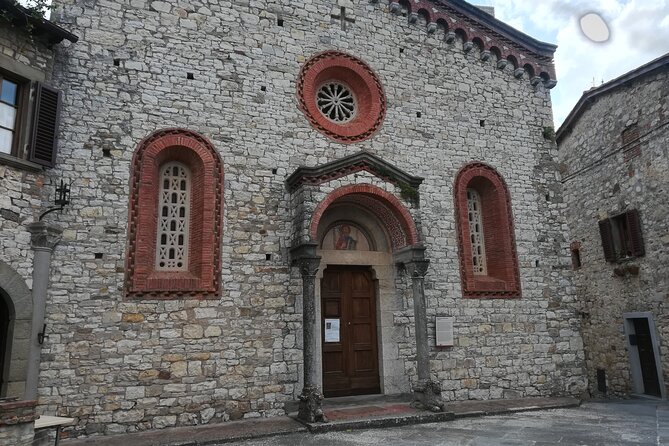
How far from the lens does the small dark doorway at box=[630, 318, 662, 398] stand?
1212cm

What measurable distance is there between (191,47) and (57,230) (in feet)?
13.2

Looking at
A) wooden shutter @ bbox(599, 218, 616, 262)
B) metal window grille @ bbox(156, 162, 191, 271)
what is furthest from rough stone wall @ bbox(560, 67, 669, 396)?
metal window grille @ bbox(156, 162, 191, 271)

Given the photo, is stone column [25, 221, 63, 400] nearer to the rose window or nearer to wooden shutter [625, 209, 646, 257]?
the rose window

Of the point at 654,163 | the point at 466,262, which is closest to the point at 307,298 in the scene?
the point at 466,262

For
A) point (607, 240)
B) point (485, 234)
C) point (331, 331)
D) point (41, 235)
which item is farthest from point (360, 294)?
point (607, 240)

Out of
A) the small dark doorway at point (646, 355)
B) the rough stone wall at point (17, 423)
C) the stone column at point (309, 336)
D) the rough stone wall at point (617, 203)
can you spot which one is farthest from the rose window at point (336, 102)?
the small dark doorway at point (646, 355)

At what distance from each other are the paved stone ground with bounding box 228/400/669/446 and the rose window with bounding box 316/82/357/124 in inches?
242

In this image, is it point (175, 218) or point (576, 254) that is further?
point (576, 254)

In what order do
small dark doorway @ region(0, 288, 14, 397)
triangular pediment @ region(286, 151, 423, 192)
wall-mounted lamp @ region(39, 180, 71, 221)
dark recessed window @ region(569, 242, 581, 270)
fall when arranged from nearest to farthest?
small dark doorway @ region(0, 288, 14, 397), wall-mounted lamp @ region(39, 180, 71, 221), triangular pediment @ region(286, 151, 423, 192), dark recessed window @ region(569, 242, 581, 270)

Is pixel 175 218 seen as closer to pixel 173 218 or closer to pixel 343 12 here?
pixel 173 218

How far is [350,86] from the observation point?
409 inches

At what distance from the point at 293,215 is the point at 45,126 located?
4196mm

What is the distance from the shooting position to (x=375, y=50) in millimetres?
10367

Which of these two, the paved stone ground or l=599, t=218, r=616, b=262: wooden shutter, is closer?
the paved stone ground
